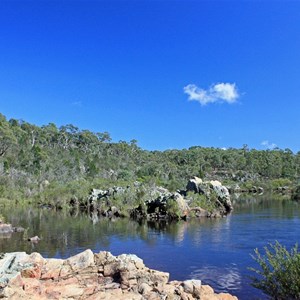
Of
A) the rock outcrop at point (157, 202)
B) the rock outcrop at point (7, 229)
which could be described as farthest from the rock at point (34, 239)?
the rock outcrop at point (157, 202)

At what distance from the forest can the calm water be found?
29319mm

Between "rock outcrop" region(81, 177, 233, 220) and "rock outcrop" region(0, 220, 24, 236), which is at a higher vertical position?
"rock outcrop" region(81, 177, 233, 220)

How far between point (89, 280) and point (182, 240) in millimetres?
23571

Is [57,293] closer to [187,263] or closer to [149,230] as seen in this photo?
[187,263]

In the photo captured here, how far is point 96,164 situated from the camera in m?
134

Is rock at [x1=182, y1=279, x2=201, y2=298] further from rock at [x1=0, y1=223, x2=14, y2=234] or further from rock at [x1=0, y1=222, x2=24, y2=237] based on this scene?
rock at [x1=0, y1=223, x2=14, y2=234]

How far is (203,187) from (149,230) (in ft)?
82.5

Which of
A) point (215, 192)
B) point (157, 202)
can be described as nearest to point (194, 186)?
point (215, 192)

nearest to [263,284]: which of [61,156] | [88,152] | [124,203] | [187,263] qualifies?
[187,263]

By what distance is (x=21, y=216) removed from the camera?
63312 mm

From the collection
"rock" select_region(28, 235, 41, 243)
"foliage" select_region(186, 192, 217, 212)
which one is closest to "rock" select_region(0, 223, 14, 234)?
"rock" select_region(28, 235, 41, 243)

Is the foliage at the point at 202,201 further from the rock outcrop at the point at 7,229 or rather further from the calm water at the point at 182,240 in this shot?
the rock outcrop at the point at 7,229

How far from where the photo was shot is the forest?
9356cm

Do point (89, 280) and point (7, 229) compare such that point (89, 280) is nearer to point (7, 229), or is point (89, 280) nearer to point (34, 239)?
point (34, 239)
